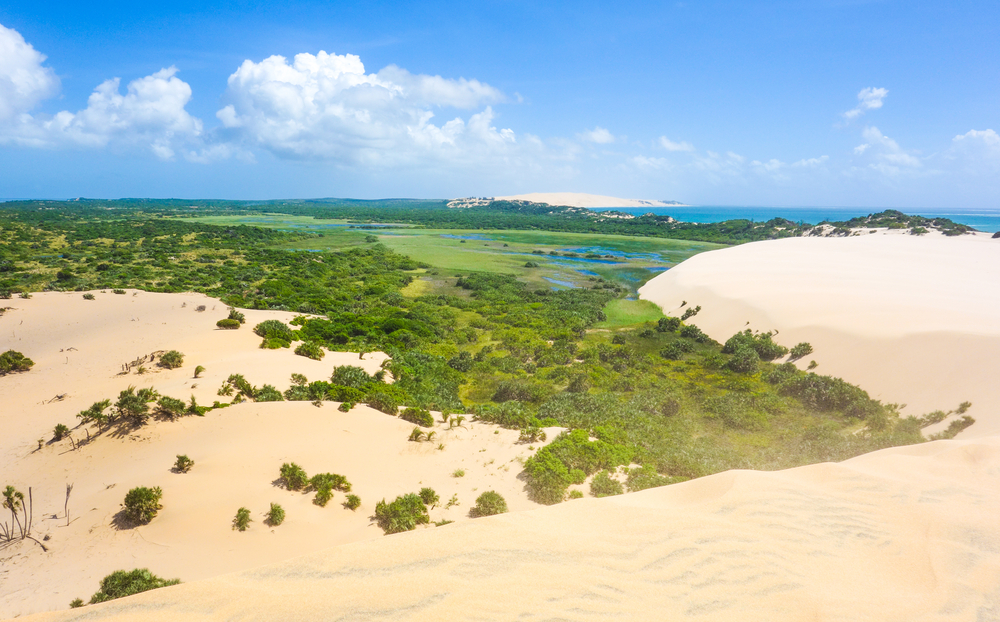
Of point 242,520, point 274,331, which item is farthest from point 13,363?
point 242,520

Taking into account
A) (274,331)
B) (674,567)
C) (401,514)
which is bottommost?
(401,514)

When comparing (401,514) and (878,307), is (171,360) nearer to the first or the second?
(401,514)

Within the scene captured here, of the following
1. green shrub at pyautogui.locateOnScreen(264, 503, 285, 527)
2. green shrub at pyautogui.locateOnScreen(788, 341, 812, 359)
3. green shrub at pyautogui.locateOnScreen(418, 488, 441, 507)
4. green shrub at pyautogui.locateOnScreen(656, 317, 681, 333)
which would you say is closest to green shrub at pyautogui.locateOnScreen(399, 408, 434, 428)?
green shrub at pyautogui.locateOnScreen(418, 488, 441, 507)

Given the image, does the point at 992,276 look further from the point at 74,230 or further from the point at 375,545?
the point at 74,230

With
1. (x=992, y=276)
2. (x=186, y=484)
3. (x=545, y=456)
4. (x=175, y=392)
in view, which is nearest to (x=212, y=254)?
(x=175, y=392)

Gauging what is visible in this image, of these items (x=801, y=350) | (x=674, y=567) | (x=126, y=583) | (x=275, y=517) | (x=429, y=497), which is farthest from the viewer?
(x=801, y=350)

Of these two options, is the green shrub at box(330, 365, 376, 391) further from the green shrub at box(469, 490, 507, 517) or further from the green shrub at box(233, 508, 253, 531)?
the green shrub at box(469, 490, 507, 517)

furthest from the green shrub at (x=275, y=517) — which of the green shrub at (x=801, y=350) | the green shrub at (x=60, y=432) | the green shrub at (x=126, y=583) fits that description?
the green shrub at (x=801, y=350)

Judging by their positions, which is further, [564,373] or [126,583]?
[564,373]
